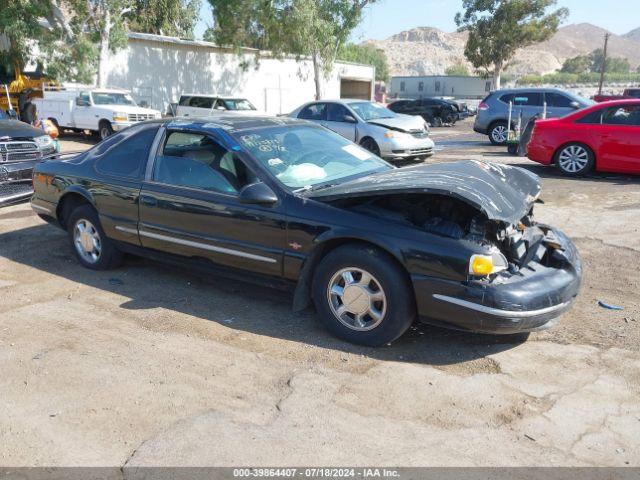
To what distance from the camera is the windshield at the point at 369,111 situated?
44.8 ft

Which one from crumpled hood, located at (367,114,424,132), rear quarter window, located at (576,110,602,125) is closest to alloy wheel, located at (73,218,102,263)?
crumpled hood, located at (367,114,424,132)

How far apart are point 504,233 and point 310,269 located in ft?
4.55

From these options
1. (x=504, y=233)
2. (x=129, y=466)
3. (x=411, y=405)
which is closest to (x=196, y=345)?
(x=129, y=466)

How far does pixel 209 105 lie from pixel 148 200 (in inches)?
634

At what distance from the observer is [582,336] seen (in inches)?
169

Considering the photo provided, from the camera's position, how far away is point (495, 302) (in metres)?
3.66

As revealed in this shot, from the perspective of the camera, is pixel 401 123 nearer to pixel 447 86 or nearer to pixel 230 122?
pixel 230 122

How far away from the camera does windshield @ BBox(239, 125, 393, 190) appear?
15.2 feet

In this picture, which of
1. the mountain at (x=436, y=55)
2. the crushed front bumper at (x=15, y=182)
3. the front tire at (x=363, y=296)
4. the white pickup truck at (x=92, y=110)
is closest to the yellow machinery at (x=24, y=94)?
the white pickup truck at (x=92, y=110)

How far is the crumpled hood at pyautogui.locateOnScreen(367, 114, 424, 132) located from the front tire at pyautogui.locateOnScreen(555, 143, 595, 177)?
3.47m

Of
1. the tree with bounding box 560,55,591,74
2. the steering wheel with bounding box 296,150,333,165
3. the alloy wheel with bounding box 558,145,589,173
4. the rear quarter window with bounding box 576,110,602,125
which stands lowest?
the alloy wheel with bounding box 558,145,589,173

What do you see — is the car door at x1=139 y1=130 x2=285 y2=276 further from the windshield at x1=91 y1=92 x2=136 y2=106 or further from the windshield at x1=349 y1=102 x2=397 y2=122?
the windshield at x1=91 y1=92 x2=136 y2=106

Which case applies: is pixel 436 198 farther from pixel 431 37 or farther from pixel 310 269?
pixel 431 37

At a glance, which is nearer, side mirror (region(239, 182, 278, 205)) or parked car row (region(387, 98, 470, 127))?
side mirror (region(239, 182, 278, 205))
